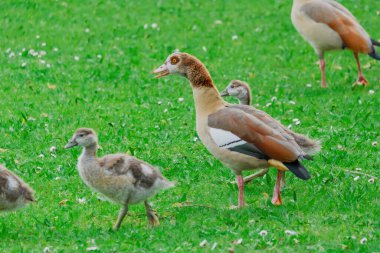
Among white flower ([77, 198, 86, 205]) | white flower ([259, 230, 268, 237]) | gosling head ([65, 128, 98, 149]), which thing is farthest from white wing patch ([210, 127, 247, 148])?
white flower ([77, 198, 86, 205])

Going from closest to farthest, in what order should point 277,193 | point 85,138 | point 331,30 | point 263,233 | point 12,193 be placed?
point 263,233, point 12,193, point 85,138, point 277,193, point 331,30

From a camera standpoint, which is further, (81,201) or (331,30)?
(331,30)

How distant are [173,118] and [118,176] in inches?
189

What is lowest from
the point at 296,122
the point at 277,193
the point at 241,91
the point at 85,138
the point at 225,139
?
the point at 296,122

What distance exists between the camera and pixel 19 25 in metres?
18.9

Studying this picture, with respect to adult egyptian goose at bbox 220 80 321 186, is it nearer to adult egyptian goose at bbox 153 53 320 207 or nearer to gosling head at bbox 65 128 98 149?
adult egyptian goose at bbox 153 53 320 207

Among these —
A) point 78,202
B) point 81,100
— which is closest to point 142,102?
point 81,100

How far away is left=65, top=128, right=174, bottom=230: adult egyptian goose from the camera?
9023mm

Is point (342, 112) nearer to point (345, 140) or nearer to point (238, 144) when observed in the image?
point (345, 140)

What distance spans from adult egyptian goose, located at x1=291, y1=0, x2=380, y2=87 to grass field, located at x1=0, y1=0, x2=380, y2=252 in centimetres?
67

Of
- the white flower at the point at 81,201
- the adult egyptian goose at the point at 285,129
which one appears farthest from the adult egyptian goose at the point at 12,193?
the adult egyptian goose at the point at 285,129

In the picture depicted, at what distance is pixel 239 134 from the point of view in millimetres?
9844

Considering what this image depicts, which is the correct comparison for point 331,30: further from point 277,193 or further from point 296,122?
point 277,193

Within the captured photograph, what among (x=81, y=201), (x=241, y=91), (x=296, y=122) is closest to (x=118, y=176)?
(x=81, y=201)
